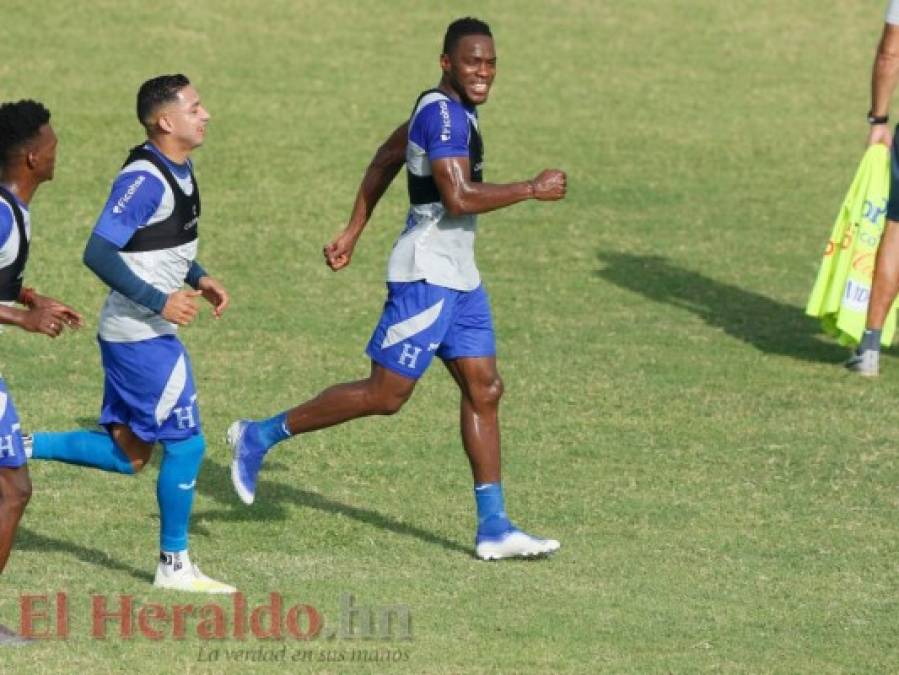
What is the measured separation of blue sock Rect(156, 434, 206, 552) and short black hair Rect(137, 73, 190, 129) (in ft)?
4.27

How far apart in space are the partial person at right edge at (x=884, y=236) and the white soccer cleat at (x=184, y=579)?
5653mm

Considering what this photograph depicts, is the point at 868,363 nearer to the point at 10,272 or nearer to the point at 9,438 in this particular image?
the point at 10,272

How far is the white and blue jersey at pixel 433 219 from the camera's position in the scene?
793cm

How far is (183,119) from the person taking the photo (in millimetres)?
7406

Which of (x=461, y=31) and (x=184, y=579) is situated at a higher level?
(x=461, y=31)

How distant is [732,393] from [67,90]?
9167 mm

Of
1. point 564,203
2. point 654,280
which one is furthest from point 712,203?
point 654,280

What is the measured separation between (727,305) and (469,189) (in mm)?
6192

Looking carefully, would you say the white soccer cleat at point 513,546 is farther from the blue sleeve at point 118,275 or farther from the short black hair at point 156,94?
the short black hair at point 156,94

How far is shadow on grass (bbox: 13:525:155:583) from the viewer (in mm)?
7793

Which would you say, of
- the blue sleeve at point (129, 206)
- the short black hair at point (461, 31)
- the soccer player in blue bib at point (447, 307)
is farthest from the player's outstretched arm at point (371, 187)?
the blue sleeve at point (129, 206)

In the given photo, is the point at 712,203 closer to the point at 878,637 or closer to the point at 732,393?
the point at 732,393

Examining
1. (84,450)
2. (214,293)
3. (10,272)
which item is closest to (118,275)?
(10,272)

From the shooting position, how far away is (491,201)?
7.75 metres
